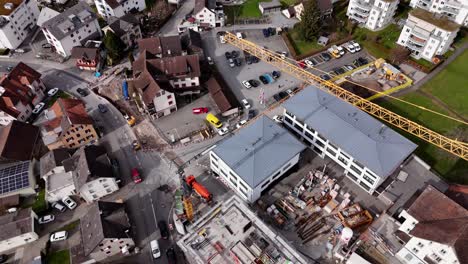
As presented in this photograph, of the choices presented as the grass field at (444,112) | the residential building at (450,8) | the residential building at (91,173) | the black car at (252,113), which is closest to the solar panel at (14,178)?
the residential building at (91,173)

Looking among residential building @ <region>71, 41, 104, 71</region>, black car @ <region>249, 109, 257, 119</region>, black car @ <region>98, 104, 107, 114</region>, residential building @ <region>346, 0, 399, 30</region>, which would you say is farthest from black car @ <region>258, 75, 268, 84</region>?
residential building @ <region>71, 41, 104, 71</region>

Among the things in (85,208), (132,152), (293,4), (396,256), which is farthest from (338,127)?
(293,4)

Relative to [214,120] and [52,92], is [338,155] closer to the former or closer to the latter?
[214,120]

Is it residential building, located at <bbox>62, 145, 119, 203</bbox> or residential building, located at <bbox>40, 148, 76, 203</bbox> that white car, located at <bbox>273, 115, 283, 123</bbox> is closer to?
residential building, located at <bbox>62, 145, 119, 203</bbox>

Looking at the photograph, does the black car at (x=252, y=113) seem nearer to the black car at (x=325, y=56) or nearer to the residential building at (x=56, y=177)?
the black car at (x=325, y=56)

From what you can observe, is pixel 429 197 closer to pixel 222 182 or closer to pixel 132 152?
pixel 222 182

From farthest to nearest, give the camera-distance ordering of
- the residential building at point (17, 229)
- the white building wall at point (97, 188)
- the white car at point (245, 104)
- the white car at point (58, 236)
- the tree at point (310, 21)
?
1. the tree at point (310, 21)
2. the white car at point (245, 104)
3. the white building wall at point (97, 188)
4. the white car at point (58, 236)
5. the residential building at point (17, 229)

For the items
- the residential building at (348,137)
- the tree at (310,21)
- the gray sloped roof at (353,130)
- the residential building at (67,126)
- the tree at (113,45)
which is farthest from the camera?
the tree at (310,21)
